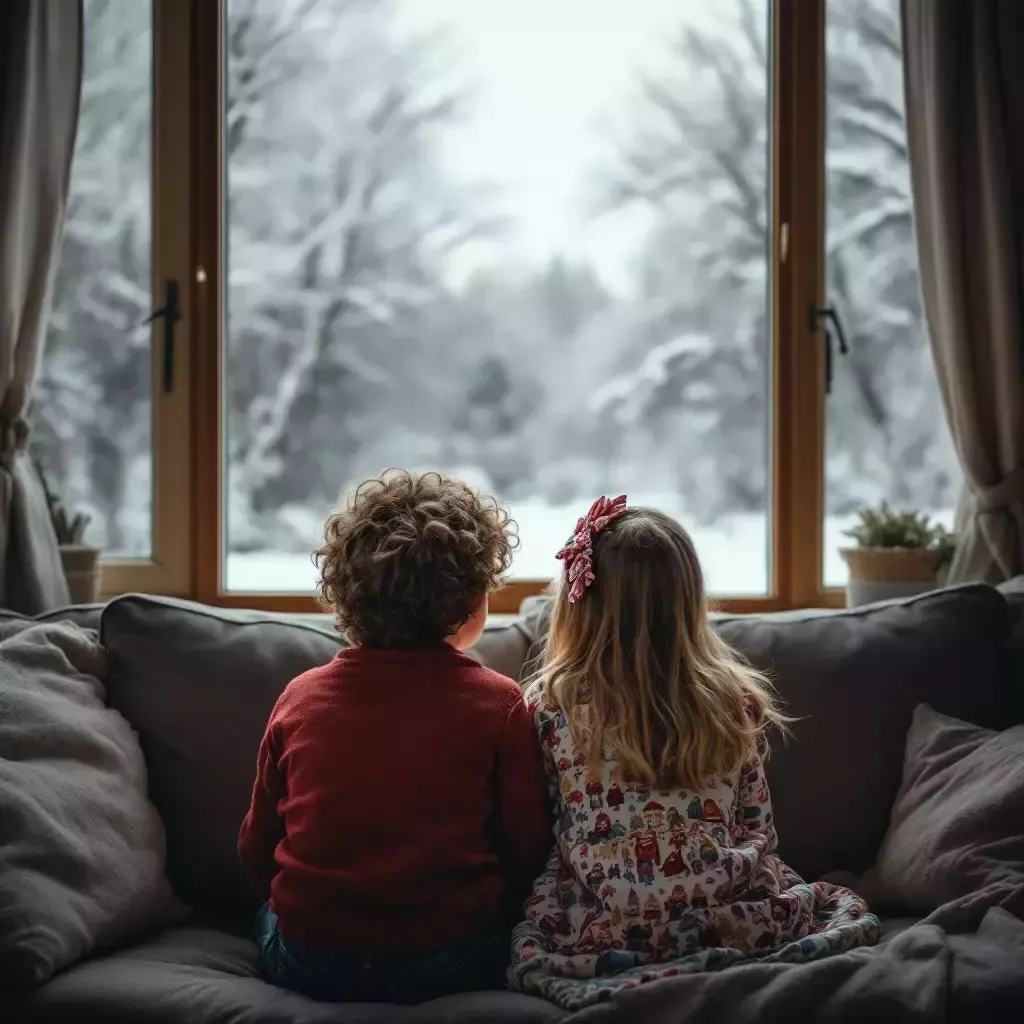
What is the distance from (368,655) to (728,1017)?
0.68 m

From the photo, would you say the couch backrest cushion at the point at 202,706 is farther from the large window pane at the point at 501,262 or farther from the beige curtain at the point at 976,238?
the beige curtain at the point at 976,238

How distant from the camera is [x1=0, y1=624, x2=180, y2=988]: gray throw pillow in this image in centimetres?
154

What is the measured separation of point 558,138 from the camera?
2844 mm

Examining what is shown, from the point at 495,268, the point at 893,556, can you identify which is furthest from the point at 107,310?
the point at 893,556

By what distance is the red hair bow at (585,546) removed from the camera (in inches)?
65.4

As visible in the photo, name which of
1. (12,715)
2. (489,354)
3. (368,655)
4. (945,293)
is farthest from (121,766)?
(945,293)

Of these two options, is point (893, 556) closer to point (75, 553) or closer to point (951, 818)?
point (951, 818)

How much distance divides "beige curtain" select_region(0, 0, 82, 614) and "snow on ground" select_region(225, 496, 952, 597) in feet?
1.56

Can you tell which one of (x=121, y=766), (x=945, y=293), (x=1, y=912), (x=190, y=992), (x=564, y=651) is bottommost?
(x=190, y=992)

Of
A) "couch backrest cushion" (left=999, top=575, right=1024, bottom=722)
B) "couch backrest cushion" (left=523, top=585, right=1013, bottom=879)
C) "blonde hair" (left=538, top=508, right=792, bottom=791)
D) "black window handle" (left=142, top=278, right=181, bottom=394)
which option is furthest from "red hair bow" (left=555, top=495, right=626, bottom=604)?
"black window handle" (left=142, top=278, right=181, bottom=394)

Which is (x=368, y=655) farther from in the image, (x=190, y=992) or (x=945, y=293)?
(x=945, y=293)

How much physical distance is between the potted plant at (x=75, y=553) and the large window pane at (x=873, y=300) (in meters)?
1.78

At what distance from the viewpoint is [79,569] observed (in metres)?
2.64

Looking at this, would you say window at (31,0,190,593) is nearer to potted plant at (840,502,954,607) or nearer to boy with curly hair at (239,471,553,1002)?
boy with curly hair at (239,471,553,1002)
